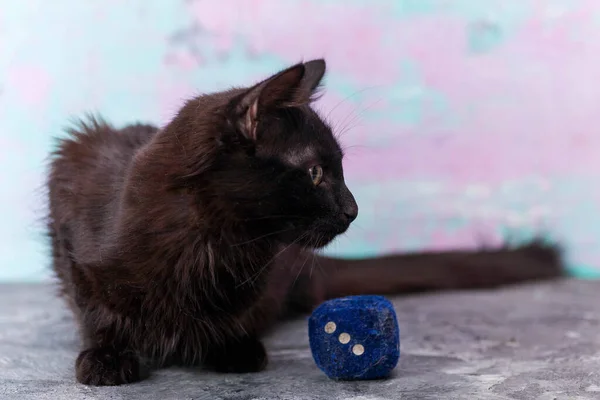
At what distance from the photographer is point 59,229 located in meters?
1.71

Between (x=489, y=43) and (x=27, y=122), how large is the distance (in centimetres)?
206

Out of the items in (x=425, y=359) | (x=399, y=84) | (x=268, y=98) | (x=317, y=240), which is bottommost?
(x=425, y=359)

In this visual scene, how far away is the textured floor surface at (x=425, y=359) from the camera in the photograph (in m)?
1.41

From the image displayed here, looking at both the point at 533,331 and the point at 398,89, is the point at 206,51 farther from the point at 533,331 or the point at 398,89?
the point at 533,331

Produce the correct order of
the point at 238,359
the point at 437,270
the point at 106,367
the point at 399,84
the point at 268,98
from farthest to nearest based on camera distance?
the point at 399,84 → the point at 437,270 → the point at 238,359 → the point at 106,367 → the point at 268,98

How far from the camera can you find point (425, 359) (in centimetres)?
175

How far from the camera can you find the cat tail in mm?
2391

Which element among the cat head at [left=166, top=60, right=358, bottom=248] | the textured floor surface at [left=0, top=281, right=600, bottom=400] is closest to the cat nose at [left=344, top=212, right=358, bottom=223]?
the cat head at [left=166, top=60, right=358, bottom=248]

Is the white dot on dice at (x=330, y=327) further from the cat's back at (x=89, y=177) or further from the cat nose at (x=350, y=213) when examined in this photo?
the cat's back at (x=89, y=177)

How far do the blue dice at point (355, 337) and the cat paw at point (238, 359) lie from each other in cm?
20

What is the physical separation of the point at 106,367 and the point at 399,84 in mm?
2050

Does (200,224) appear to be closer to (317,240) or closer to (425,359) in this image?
(317,240)

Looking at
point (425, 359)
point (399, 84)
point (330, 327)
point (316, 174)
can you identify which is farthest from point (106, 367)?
point (399, 84)

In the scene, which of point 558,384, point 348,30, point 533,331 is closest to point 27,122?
point 348,30
